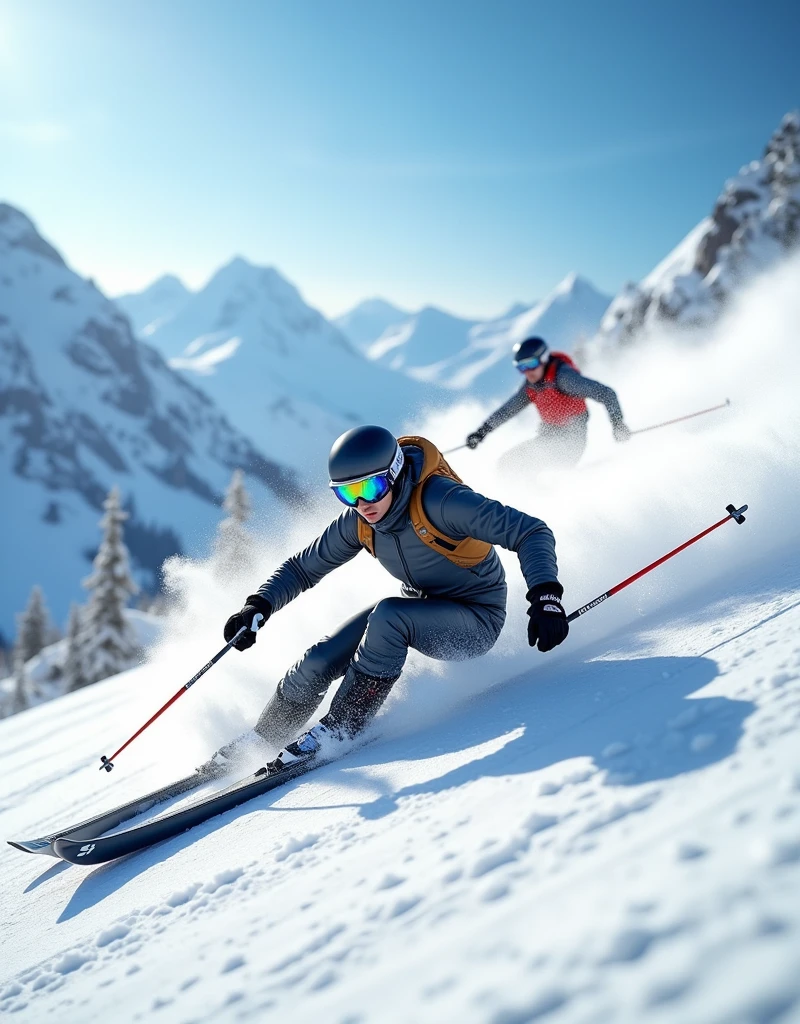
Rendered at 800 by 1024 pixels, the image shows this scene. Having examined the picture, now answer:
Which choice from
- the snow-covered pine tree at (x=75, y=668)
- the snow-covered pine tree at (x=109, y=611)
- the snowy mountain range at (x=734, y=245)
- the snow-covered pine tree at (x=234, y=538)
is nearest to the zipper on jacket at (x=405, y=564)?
the snow-covered pine tree at (x=234, y=538)

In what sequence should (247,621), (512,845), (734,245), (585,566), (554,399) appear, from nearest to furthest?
(512,845), (247,621), (585,566), (554,399), (734,245)

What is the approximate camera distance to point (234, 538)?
22750mm

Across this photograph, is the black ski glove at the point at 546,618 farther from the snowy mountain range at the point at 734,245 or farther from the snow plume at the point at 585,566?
the snowy mountain range at the point at 734,245

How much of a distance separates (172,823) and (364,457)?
2.14 meters

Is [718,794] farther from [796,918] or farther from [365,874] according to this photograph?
[365,874]

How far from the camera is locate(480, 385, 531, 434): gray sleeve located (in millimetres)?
7961

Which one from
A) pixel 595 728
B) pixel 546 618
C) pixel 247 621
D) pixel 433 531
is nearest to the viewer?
pixel 595 728

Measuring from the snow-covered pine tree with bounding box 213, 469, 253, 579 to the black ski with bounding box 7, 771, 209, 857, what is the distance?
18.3 meters

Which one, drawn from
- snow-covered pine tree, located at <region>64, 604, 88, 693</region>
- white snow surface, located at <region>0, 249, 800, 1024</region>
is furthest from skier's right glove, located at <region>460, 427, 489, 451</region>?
snow-covered pine tree, located at <region>64, 604, 88, 693</region>

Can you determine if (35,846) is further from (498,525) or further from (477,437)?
(477,437)

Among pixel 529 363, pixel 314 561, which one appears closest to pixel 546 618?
pixel 314 561

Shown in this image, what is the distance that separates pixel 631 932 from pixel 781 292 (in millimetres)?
20690

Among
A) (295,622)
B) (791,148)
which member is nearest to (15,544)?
(791,148)

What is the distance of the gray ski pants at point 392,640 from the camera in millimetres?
3627
